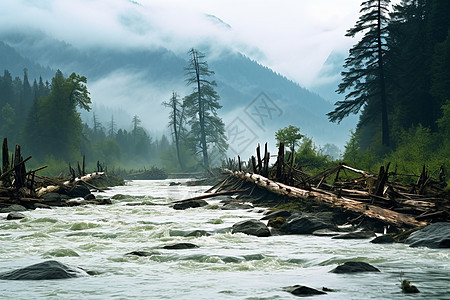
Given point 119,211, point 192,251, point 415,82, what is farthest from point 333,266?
point 415,82

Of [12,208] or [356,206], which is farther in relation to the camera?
[12,208]

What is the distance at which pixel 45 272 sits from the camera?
6.34 meters

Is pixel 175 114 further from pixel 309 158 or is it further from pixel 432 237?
pixel 432 237

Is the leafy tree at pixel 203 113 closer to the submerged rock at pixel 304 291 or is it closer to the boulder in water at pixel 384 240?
the boulder in water at pixel 384 240

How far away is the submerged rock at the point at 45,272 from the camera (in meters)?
6.27

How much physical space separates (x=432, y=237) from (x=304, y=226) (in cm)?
293

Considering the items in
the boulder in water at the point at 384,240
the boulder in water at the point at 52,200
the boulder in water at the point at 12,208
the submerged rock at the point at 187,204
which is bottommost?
the boulder in water at the point at 384,240

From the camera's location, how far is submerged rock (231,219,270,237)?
10094 millimetres

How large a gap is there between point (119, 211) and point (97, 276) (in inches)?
382

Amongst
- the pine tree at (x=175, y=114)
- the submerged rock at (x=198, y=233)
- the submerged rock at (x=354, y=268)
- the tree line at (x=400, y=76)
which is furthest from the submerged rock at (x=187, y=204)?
the pine tree at (x=175, y=114)

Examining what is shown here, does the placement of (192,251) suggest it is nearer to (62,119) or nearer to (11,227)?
(11,227)

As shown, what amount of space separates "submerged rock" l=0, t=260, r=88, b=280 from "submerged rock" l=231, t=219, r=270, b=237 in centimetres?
433

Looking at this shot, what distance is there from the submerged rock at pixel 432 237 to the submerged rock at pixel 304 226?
6.86 ft

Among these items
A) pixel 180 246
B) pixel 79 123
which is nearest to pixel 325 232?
pixel 180 246
